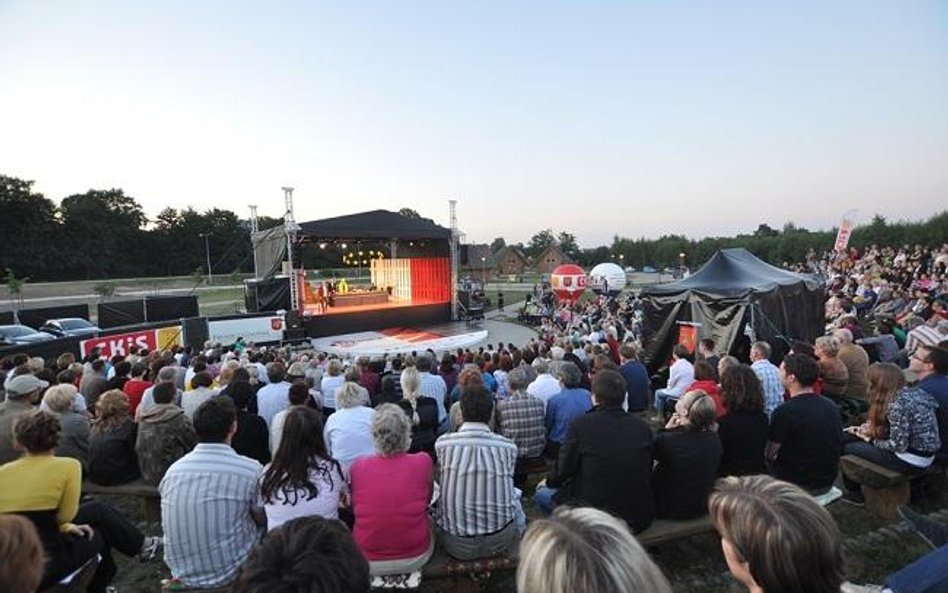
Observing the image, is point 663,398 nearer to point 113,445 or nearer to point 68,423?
point 113,445

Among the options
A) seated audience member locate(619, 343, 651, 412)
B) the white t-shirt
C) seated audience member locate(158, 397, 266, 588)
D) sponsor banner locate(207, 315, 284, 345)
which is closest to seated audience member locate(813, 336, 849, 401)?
seated audience member locate(619, 343, 651, 412)

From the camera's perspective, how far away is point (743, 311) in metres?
8.08

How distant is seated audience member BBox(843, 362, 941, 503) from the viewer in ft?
11.0

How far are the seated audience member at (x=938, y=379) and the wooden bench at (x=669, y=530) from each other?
2091mm

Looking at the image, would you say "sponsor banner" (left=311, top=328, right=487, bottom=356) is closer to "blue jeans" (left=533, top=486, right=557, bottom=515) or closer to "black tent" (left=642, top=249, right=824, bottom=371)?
"black tent" (left=642, top=249, right=824, bottom=371)

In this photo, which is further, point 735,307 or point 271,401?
point 735,307

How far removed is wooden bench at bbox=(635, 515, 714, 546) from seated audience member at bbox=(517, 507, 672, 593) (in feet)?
7.05

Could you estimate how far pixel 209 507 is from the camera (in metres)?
Answer: 2.49

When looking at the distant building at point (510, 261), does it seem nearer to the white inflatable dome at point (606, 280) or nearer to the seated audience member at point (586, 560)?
the white inflatable dome at point (606, 280)

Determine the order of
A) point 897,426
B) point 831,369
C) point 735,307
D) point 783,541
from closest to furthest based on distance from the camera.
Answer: point 783,541 < point 897,426 < point 831,369 < point 735,307

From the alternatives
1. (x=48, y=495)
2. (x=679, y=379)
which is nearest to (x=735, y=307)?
(x=679, y=379)

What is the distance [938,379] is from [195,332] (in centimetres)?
1594

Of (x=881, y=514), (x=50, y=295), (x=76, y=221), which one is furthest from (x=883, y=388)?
(x=76, y=221)

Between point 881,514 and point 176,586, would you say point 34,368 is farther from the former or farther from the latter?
point 881,514
